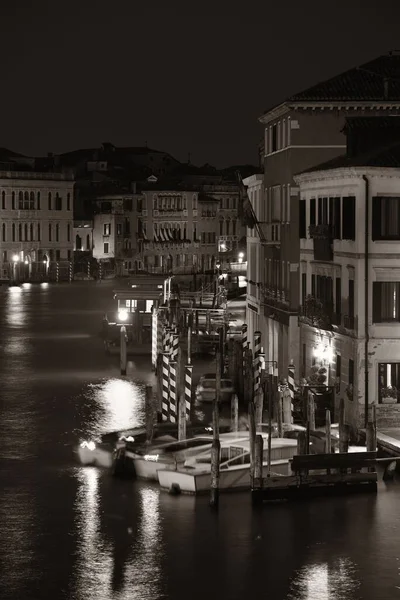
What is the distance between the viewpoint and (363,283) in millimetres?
26750

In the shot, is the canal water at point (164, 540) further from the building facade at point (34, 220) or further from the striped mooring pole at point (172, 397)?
the building facade at point (34, 220)

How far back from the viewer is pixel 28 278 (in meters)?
97.8

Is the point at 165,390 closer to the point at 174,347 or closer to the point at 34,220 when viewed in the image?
the point at 174,347

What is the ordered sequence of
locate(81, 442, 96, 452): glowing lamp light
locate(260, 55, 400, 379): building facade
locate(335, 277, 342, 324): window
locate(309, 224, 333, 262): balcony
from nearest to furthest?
locate(81, 442, 96, 452): glowing lamp light → locate(335, 277, 342, 324): window → locate(309, 224, 333, 262): balcony → locate(260, 55, 400, 379): building facade

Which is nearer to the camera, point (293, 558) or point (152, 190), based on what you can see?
point (293, 558)

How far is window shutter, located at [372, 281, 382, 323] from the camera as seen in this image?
26641 millimetres

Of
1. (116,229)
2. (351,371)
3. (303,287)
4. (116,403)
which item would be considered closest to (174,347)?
(116,403)

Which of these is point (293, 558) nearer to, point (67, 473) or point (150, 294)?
point (67, 473)

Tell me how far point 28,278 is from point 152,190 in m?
12.5

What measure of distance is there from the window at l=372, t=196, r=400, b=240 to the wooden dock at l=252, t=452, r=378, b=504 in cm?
560

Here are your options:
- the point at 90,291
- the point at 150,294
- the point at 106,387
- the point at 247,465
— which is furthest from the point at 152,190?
the point at 247,465

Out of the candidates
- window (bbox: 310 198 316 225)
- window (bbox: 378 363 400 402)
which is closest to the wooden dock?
window (bbox: 378 363 400 402)

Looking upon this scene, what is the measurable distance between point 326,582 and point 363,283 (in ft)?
30.6

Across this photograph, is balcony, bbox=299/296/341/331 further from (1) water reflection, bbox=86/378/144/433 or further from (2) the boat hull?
(2) the boat hull
